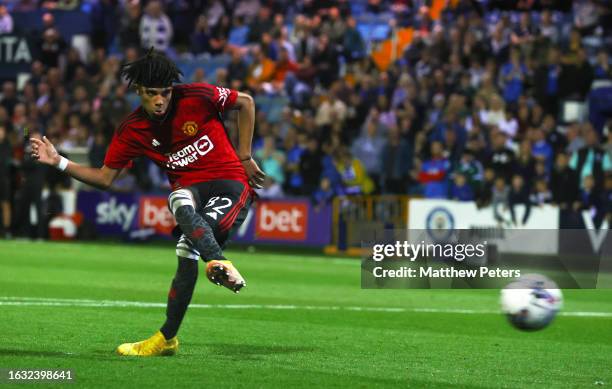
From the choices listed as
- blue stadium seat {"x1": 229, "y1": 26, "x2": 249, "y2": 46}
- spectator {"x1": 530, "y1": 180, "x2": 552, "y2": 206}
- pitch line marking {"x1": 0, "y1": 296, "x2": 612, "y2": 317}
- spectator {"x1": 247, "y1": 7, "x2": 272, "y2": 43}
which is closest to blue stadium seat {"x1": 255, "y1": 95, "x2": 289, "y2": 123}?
spectator {"x1": 247, "y1": 7, "x2": 272, "y2": 43}

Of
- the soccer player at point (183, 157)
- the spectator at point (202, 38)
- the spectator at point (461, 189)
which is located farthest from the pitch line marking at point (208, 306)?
the spectator at point (202, 38)

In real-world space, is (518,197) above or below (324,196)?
below

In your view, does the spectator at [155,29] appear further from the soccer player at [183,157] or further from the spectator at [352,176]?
the soccer player at [183,157]

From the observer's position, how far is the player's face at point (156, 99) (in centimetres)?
915

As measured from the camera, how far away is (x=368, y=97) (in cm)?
2695

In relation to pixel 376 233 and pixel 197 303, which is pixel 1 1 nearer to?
pixel 376 233

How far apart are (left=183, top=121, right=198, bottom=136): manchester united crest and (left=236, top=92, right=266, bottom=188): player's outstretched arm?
429 millimetres

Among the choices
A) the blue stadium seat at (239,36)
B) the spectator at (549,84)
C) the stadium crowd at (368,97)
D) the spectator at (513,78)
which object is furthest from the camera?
the blue stadium seat at (239,36)

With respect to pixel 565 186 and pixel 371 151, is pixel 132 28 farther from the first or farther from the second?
pixel 565 186

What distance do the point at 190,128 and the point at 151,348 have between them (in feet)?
5.41

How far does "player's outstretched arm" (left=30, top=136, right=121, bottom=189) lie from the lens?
30.1 ft

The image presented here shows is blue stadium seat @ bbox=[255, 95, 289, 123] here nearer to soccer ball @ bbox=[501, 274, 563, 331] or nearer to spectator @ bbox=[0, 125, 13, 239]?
spectator @ bbox=[0, 125, 13, 239]

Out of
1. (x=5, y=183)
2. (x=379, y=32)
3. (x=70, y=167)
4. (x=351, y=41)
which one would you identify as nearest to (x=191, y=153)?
(x=70, y=167)

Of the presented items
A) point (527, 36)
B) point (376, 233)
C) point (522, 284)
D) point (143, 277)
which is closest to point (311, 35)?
point (527, 36)
